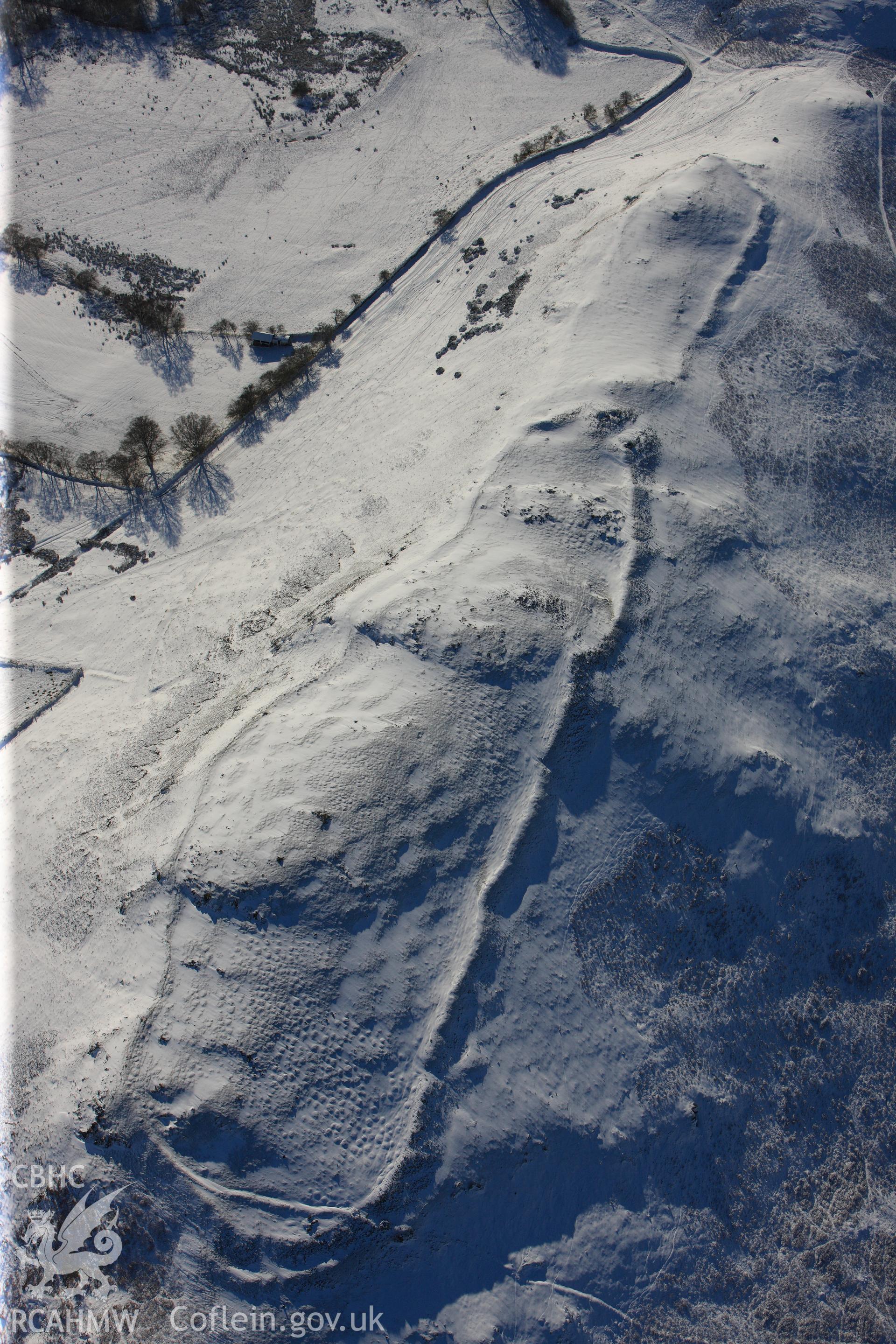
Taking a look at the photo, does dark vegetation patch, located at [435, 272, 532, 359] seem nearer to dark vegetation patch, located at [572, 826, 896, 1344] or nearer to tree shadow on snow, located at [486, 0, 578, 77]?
tree shadow on snow, located at [486, 0, 578, 77]

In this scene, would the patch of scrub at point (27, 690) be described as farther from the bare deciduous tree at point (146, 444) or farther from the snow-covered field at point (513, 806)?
the bare deciduous tree at point (146, 444)

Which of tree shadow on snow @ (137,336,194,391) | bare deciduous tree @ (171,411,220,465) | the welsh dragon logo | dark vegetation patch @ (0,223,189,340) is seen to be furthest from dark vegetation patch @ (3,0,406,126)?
the welsh dragon logo

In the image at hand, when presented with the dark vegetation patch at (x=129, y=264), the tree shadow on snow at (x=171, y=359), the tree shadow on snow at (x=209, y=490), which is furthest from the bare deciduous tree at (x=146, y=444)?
the dark vegetation patch at (x=129, y=264)

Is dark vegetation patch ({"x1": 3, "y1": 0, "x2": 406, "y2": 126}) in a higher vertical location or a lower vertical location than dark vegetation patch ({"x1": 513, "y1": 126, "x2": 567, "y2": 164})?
higher

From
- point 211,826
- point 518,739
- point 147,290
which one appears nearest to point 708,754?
point 518,739

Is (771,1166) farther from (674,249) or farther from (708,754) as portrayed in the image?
(674,249)

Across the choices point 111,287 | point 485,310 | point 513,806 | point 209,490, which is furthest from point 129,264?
point 513,806

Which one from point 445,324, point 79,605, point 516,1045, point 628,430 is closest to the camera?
point 516,1045
